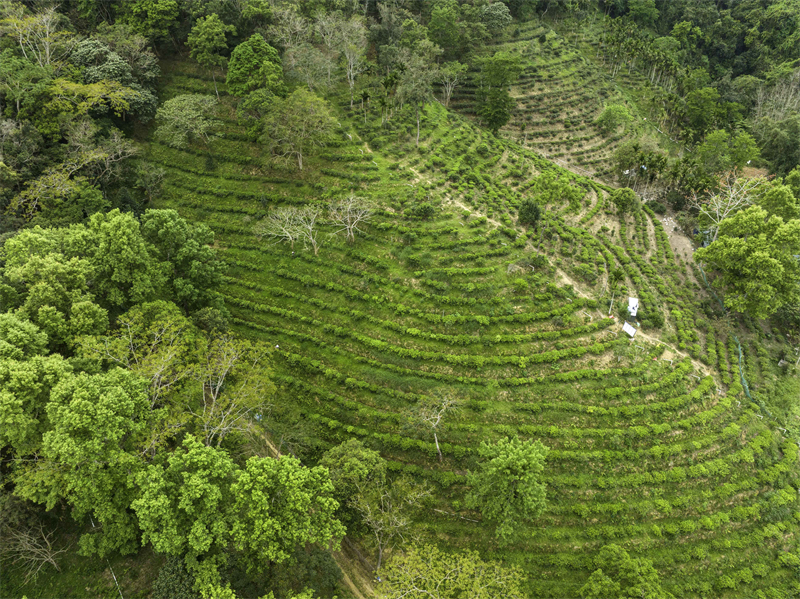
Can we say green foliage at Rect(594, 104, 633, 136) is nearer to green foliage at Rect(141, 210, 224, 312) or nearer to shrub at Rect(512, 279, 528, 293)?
shrub at Rect(512, 279, 528, 293)

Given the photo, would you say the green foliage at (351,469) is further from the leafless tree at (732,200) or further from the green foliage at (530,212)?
the leafless tree at (732,200)

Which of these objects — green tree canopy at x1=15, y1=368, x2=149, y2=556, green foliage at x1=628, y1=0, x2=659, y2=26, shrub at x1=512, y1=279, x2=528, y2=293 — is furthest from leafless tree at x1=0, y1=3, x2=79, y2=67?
green foliage at x1=628, y1=0, x2=659, y2=26

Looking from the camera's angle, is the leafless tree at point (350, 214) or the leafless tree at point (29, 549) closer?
the leafless tree at point (29, 549)

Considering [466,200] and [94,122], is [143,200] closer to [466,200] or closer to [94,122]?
[94,122]

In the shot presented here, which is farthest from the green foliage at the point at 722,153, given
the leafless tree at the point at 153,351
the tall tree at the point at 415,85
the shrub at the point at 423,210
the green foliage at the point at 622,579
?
the leafless tree at the point at 153,351

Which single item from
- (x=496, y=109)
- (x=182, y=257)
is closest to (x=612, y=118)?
(x=496, y=109)

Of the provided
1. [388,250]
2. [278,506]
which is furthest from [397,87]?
[278,506]

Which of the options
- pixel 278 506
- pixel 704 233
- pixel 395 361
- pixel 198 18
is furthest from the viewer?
pixel 198 18
